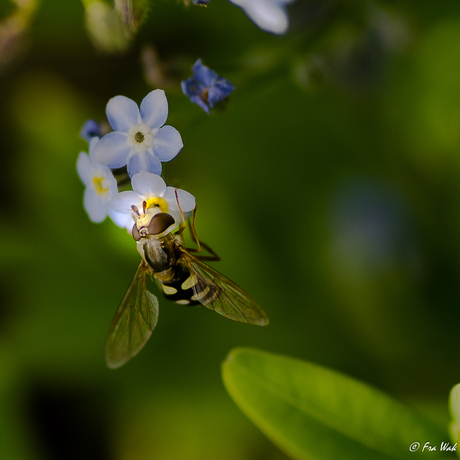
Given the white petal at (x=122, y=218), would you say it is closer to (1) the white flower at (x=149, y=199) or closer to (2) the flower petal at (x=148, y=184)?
(1) the white flower at (x=149, y=199)

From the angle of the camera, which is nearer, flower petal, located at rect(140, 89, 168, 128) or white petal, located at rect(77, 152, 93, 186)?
flower petal, located at rect(140, 89, 168, 128)

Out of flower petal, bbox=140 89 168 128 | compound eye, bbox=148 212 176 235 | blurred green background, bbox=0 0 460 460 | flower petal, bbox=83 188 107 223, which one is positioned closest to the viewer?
flower petal, bbox=140 89 168 128

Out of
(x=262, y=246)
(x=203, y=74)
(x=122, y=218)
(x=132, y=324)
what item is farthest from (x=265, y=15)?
(x=262, y=246)

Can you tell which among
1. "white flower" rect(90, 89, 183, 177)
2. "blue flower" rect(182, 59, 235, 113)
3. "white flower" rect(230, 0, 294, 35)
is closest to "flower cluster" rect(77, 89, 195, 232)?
"white flower" rect(90, 89, 183, 177)

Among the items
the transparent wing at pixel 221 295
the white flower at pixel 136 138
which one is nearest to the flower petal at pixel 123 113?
the white flower at pixel 136 138

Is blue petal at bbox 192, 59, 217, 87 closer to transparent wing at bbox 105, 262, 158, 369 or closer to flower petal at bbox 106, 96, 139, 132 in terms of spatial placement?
flower petal at bbox 106, 96, 139, 132

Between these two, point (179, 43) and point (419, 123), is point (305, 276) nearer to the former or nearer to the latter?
point (419, 123)

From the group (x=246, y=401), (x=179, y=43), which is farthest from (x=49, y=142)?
(x=246, y=401)
